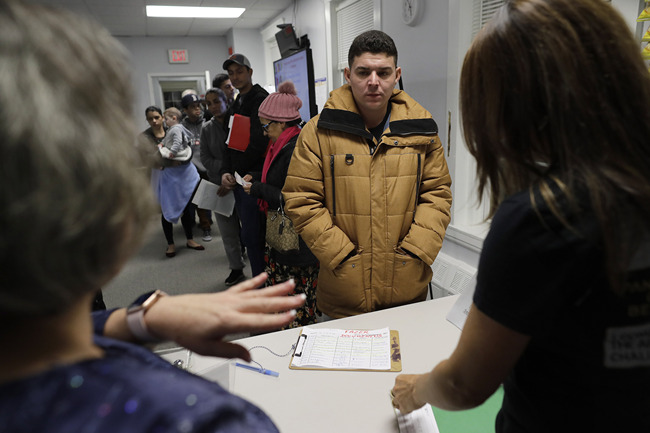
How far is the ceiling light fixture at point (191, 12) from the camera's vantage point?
20.4 ft

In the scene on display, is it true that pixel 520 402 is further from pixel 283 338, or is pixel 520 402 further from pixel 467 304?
pixel 283 338

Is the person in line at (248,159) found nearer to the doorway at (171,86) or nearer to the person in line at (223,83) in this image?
the person in line at (223,83)

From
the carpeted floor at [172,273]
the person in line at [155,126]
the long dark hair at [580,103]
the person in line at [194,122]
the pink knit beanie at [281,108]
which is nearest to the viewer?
the long dark hair at [580,103]

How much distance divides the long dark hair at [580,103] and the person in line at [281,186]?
5.74 ft

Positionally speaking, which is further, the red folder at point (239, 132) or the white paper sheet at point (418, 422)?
the red folder at point (239, 132)

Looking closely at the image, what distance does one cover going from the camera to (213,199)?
356cm

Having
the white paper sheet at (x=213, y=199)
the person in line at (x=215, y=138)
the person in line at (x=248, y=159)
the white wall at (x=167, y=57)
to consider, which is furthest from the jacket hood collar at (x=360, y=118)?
the white wall at (x=167, y=57)

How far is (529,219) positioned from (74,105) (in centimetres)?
51

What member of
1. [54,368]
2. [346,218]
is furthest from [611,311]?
[346,218]

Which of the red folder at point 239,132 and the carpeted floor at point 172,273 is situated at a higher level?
the red folder at point 239,132

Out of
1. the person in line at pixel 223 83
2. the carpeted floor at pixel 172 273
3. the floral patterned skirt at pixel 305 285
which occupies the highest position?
the person in line at pixel 223 83

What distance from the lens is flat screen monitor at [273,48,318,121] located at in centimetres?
397

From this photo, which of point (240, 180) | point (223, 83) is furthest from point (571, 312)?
point (223, 83)

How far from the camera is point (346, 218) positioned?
5.68 ft
